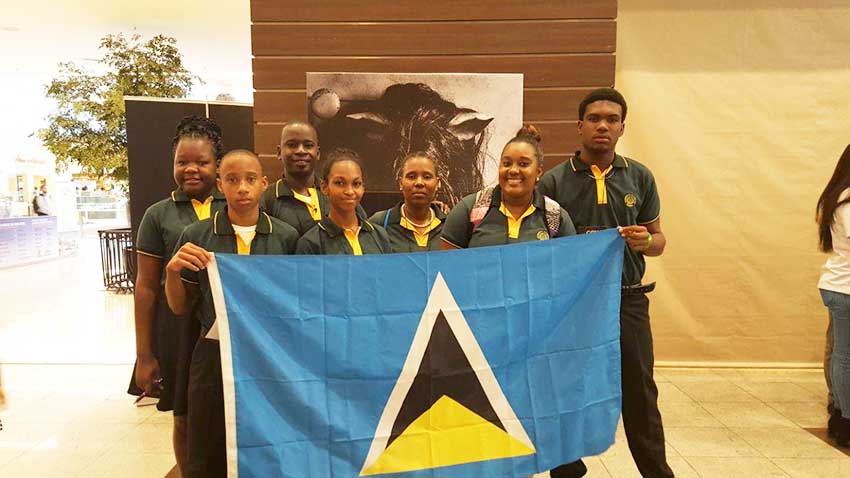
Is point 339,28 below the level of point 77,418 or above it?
above

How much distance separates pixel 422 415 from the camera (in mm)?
1782

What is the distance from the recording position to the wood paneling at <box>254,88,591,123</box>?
3.60m

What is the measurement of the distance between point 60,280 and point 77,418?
20.3ft

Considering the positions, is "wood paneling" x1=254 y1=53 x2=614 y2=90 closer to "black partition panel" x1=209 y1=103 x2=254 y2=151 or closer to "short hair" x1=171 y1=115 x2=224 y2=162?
"black partition panel" x1=209 y1=103 x2=254 y2=151

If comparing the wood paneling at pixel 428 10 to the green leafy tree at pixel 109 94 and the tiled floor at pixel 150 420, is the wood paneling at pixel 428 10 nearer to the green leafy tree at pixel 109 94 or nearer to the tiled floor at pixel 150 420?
the tiled floor at pixel 150 420

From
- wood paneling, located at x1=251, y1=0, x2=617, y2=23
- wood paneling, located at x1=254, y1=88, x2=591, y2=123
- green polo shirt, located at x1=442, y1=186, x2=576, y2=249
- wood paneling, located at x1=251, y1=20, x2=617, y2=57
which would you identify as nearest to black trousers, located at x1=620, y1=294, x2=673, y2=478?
green polo shirt, located at x1=442, y1=186, x2=576, y2=249

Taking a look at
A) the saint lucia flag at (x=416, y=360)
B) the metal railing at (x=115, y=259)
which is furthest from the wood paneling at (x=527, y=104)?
the metal railing at (x=115, y=259)

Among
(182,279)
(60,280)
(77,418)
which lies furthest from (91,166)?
(182,279)

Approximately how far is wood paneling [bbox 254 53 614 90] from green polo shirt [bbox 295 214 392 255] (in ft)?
6.36

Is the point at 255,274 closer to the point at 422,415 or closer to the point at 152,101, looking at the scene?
the point at 422,415

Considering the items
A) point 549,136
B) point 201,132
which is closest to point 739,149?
point 549,136

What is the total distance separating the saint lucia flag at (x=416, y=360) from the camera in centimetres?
168

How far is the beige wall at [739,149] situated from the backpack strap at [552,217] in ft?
7.77

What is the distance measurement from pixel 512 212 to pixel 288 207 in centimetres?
98
